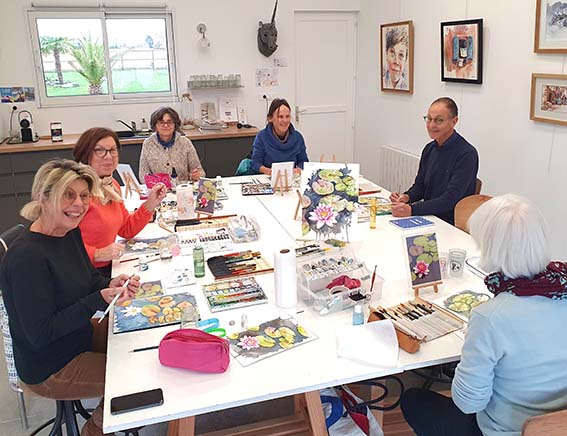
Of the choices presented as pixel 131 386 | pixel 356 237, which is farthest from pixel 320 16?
pixel 131 386

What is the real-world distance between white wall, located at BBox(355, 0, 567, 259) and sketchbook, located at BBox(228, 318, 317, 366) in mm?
2347

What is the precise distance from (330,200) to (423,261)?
583 millimetres

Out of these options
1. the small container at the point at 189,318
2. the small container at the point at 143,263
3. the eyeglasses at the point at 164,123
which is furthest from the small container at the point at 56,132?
the small container at the point at 189,318

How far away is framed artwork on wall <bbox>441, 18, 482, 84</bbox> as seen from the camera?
384cm

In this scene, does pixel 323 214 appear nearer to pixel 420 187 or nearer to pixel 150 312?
Answer: pixel 150 312

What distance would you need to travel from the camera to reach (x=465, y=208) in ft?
9.13

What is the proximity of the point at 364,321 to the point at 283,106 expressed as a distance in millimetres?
2507

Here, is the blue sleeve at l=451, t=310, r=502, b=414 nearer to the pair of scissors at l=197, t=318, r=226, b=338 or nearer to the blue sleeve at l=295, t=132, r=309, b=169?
the pair of scissors at l=197, t=318, r=226, b=338

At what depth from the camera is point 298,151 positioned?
410 centimetres

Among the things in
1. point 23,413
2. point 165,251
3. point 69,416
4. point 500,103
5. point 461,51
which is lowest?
point 23,413

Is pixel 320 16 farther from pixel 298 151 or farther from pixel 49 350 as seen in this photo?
pixel 49 350

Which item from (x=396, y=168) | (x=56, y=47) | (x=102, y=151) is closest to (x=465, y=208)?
(x=102, y=151)

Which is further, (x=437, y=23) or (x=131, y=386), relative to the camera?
(x=437, y=23)

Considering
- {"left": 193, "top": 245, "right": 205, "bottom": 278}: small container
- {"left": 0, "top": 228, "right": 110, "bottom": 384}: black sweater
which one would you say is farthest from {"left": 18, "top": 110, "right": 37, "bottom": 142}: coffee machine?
{"left": 193, "top": 245, "right": 205, "bottom": 278}: small container
